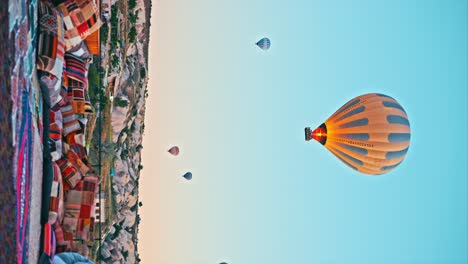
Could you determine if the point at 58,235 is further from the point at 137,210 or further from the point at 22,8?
the point at 137,210

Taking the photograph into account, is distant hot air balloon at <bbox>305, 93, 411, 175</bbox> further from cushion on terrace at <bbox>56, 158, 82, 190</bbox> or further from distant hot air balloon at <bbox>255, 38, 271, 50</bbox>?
distant hot air balloon at <bbox>255, 38, 271, 50</bbox>

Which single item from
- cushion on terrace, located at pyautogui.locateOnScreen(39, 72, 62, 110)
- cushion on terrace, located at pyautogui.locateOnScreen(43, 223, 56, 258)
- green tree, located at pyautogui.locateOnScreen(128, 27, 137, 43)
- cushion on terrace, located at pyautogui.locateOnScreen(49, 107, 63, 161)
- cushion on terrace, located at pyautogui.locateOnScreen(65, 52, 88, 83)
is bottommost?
cushion on terrace, located at pyautogui.locateOnScreen(43, 223, 56, 258)

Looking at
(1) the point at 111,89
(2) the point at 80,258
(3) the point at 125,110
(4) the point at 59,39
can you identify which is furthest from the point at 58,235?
(3) the point at 125,110

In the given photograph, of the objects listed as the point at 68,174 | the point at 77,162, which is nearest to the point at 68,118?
the point at 77,162

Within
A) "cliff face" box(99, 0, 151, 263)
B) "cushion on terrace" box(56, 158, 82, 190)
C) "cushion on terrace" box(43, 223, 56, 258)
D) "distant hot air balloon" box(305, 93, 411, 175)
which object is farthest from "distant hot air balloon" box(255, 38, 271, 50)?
"cushion on terrace" box(43, 223, 56, 258)

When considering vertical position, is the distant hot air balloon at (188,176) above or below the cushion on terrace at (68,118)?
below

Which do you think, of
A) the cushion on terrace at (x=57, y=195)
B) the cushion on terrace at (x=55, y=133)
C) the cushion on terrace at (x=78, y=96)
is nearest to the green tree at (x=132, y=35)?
the cushion on terrace at (x=78, y=96)

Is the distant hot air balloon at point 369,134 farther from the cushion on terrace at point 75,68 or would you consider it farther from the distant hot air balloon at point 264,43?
the distant hot air balloon at point 264,43
